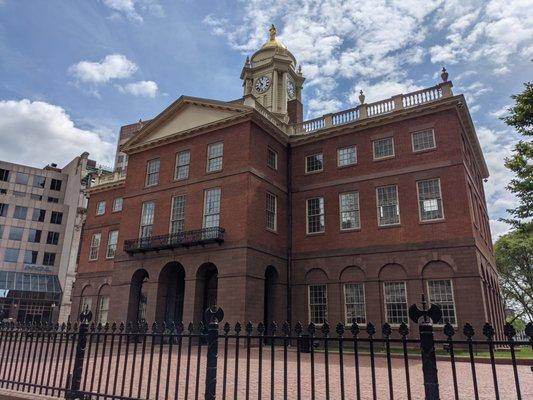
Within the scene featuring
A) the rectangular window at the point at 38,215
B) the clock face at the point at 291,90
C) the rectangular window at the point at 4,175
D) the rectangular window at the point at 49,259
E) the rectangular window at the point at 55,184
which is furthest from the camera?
the rectangular window at the point at 55,184

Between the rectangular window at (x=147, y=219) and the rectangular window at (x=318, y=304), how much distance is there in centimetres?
1149

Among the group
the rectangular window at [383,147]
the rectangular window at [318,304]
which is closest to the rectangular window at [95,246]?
the rectangular window at [318,304]

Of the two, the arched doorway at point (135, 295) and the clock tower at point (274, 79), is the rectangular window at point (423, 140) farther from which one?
the arched doorway at point (135, 295)

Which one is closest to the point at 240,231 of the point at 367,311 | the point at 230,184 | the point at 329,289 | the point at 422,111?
the point at 230,184

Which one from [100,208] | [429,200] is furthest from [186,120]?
[429,200]


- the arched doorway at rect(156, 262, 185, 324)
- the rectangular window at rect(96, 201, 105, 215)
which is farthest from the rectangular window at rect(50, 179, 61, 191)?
the arched doorway at rect(156, 262, 185, 324)

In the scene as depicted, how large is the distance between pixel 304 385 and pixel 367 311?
1377 cm

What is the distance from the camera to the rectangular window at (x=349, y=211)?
989 inches

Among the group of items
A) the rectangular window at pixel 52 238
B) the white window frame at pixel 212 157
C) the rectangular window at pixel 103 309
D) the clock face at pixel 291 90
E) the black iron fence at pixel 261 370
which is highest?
the clock face at pixel 291 90

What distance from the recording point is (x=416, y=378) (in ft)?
39.0

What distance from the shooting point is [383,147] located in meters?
25.6

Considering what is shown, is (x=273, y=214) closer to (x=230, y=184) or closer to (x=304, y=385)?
(x=230, y=184)

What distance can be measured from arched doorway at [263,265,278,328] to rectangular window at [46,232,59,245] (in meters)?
47.0

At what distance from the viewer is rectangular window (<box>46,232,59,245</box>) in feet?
199
